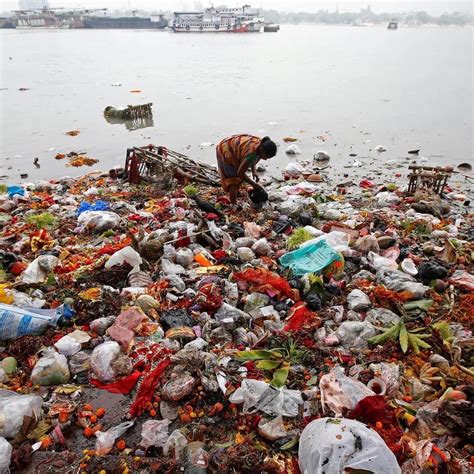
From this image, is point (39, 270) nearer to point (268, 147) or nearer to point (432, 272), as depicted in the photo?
point (268, 147)

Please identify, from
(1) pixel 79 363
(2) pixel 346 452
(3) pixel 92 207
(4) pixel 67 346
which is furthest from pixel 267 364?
(3) pixel 92 207

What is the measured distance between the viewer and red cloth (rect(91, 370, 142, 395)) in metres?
2.95

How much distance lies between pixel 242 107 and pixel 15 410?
1467cm

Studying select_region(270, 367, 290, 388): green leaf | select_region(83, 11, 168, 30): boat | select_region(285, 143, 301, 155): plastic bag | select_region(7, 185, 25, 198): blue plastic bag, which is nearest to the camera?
select_region(270, 367, 290, 388): green leaf

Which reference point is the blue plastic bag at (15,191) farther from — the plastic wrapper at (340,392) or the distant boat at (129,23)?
the distant boat at (129,23)

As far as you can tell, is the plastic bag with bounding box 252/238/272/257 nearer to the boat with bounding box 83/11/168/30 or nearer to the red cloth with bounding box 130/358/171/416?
the red cloth with bounding box 130/358/171/416

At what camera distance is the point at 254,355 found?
3131mm

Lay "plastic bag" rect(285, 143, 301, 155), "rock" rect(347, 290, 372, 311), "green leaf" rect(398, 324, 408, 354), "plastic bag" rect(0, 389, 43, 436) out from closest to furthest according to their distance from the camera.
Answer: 1. "plastic bag" rect(0, 389, 43, 436)
2. "green leaf" rect(398, 324, 408, 354)
3. "rock" rect(347, 290, 372, 311)
4. "plastic bag" rect(285, 143, 301, 155)

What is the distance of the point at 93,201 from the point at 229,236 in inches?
113

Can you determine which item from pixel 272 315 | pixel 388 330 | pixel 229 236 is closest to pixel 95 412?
pixel 272 315

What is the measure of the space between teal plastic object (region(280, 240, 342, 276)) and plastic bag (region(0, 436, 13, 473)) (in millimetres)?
2858

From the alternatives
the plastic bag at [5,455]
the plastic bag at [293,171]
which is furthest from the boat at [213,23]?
the plastic bag at [5,455]

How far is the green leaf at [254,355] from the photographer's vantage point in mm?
3121

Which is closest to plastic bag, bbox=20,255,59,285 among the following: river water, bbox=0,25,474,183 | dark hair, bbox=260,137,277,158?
dark hair, bbox=260,137,277,158
